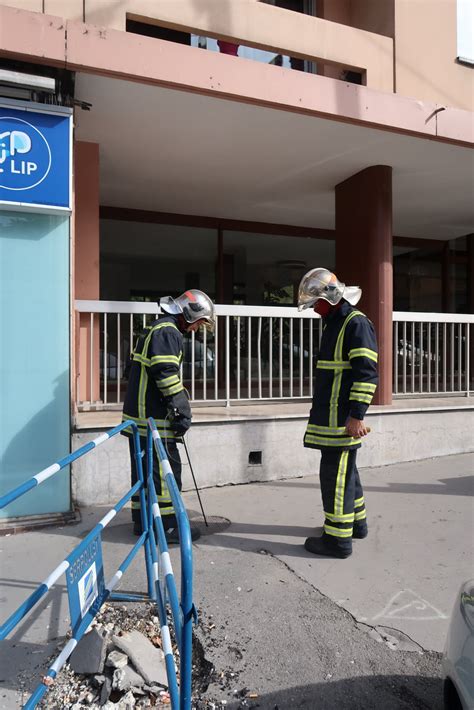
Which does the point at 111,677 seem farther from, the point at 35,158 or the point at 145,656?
the point at 35,158

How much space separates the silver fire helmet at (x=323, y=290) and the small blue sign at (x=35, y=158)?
206 centimetres

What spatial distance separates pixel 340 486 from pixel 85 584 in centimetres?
202

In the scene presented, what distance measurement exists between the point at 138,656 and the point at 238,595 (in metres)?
0.90

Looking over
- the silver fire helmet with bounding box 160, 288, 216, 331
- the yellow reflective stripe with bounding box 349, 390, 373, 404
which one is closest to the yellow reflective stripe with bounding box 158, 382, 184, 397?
the silver fire helmet with bounding box 160, 288, 216, 331

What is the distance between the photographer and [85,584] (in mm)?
2062

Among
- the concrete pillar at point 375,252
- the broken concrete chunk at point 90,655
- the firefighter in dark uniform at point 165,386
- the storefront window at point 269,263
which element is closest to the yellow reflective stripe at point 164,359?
the firefighter in dark uniform at point 165,386

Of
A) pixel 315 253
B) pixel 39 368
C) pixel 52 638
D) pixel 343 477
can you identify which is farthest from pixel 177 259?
pixel 52 638

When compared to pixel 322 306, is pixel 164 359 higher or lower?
lower

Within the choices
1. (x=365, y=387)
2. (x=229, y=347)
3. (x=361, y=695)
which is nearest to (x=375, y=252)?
(x=229, y=347)

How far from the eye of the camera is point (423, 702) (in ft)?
7.33

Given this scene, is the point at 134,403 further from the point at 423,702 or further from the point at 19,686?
the point at 423,702

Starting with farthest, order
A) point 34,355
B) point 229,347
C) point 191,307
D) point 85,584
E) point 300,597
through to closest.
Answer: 1. point 229,347
2. point 34,355
3. point 191,307
4. point 300,597
5. point 85,584

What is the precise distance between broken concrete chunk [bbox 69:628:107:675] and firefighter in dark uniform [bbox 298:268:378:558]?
5.89 feet

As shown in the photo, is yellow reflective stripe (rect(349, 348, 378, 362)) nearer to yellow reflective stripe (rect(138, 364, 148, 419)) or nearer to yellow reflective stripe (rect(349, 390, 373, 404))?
yellow reflective stripe (rect(349, 390, 373, 404))
